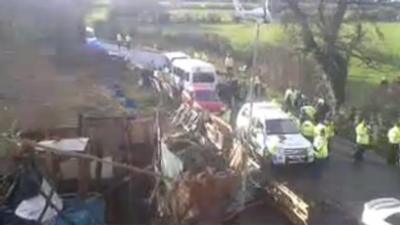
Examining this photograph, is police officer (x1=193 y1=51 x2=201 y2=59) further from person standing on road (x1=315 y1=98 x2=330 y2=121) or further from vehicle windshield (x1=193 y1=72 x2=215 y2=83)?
person standing on road (x1=315 y1=98 x2=330 y2=121)

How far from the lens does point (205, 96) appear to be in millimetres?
22188

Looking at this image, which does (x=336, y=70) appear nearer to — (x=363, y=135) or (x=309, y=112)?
(x=309, y=112)

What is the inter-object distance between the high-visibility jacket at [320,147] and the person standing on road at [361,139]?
91 cm

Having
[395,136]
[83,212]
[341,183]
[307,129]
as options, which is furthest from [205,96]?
[83,212]

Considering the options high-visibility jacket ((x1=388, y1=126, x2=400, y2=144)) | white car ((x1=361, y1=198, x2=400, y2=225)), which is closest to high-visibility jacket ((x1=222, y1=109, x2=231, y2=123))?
high-visibility jacket ((x1=388, y1=126, x2=400, y2=144))

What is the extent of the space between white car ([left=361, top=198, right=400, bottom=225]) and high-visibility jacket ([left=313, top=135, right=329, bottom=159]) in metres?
4.55

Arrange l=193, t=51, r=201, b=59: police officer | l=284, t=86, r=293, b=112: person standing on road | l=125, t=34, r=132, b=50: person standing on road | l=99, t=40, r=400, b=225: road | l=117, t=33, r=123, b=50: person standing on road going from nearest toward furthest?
l=99, t=40, r=400, b=225: road
l=284, t=86, r=293, b=112: person standing on road
l=117, t=33, r=123, b=50: person standing on road
l=125, t=34, r=132, b=50: person standing on road
l=193, t=51, r=201, b=59: police officer

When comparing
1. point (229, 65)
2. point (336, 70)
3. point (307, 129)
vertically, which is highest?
point (336, 70)

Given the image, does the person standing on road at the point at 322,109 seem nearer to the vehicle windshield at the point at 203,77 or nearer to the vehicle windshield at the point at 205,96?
the vehicle windshield at the point at 205,96

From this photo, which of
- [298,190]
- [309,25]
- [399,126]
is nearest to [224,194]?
[298,190]

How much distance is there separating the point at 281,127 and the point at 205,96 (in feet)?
22.2

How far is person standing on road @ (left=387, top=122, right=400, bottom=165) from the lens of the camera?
1534cm

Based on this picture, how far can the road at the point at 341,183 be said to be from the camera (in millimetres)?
11680

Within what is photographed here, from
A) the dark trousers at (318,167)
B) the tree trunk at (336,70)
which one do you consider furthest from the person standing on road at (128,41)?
the dark trousers at (318,167)
